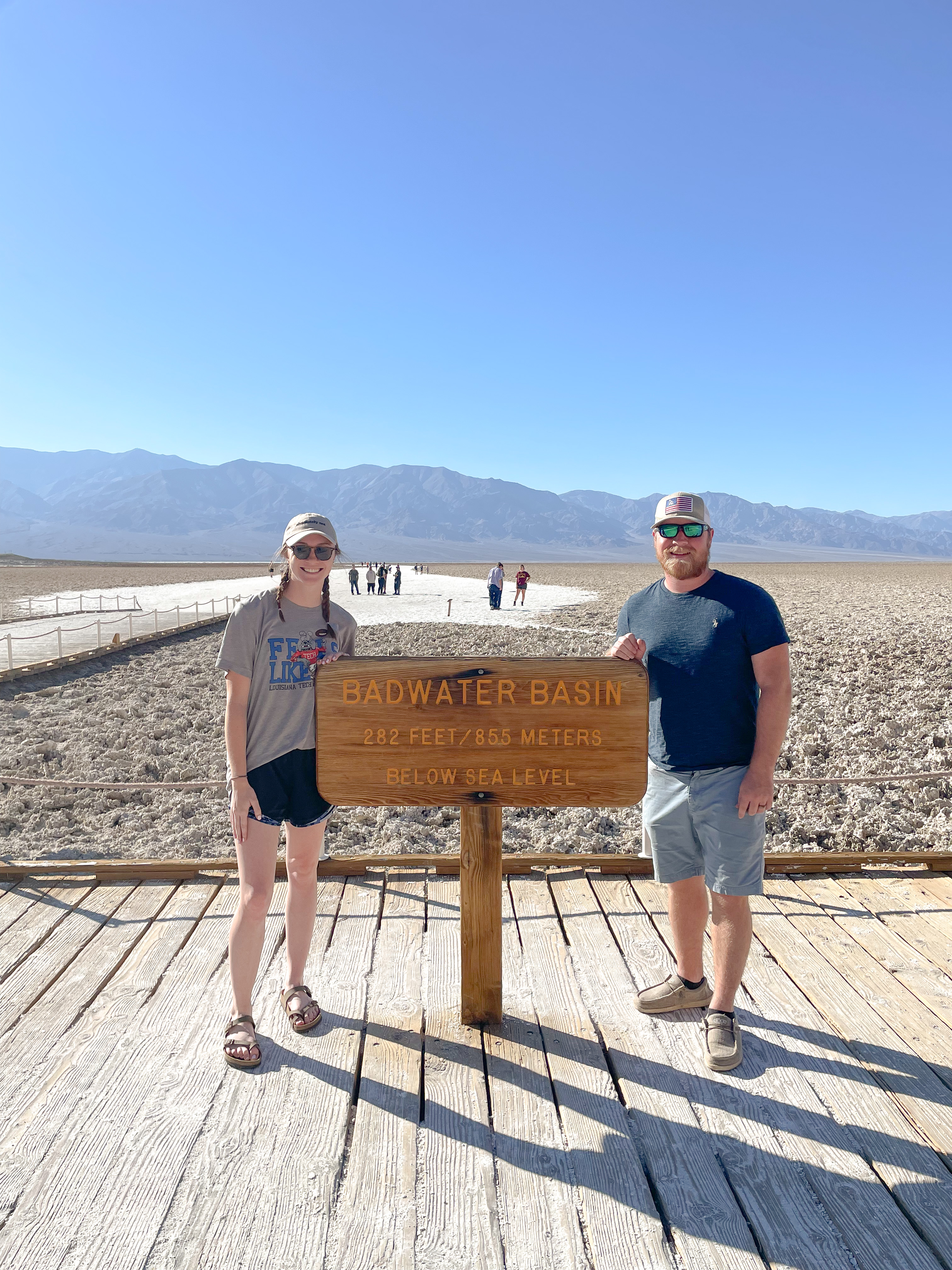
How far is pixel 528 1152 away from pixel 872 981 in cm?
175

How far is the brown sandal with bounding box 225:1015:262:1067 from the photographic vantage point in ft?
8.45

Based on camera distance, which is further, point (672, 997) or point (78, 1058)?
point (672, 997)

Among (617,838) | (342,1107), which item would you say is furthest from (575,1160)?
(617,838)

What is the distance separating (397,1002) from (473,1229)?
1.05 m

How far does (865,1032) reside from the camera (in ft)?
9.14

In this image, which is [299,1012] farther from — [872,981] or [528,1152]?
[872,981]

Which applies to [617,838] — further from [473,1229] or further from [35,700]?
[35,700]

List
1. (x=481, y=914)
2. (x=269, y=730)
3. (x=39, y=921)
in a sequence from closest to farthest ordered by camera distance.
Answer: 1. (x=269, y=730)
2. (x=481, y=914)
3. (x=39, y=921)

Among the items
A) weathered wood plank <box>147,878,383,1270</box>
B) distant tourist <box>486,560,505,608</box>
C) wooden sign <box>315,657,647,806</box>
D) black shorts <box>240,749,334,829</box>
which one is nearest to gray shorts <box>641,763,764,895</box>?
wooden sign <box>315,657,647,806</box>

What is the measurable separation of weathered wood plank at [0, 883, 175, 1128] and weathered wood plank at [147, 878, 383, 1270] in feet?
2.24

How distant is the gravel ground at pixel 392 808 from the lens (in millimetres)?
6336

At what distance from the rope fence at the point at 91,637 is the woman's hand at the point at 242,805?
34.7 feet

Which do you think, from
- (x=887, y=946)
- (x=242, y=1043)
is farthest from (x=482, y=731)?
(x=887, y=946)

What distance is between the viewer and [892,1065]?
2.60m
